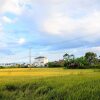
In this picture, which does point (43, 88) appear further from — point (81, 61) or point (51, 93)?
point (81, 61)

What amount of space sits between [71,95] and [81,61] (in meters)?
58.8

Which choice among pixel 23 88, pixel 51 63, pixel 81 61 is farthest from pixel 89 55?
pixel 23 88

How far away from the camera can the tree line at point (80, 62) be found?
66.3 metres

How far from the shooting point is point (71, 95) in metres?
11.4

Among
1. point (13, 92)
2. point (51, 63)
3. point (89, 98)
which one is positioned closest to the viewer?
point (89, 98)

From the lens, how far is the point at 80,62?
68438 millimetres

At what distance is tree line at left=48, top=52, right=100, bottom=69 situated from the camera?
218 feet

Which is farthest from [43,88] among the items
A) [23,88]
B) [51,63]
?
[51,63]

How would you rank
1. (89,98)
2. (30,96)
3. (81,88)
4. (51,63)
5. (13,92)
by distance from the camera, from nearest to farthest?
1. (89,98)
2. (81,88)
3. (30,96)
4. (13,92)
5. (51,63)

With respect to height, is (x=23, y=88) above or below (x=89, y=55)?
below

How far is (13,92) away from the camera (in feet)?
46.8

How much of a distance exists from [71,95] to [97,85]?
132 centimetres

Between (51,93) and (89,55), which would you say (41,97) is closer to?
(51,93)

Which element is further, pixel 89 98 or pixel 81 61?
pixel 81 61
